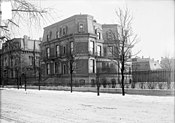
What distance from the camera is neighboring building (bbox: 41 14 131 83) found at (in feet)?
110

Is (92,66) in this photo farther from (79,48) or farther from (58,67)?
(58,67)

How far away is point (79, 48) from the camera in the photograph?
34.8 m

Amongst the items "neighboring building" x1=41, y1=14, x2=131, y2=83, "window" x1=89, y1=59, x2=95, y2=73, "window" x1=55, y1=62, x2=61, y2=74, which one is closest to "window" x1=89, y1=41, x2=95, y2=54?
"neighboring building" x1=41, y1=14, x2=131, y2=83

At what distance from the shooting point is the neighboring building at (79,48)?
3362 cm

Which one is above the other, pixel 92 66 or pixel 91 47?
pixel 91 47

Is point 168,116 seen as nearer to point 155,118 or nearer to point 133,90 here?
point 155,118

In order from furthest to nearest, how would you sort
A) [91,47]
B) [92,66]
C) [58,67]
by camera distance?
[58,67]
[91,47]
[92,66]

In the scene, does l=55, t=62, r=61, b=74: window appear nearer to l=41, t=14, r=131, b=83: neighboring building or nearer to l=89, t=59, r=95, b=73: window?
l=41, t=14, r=131, b=83: neighboring building

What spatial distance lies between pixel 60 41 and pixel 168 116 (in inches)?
1220

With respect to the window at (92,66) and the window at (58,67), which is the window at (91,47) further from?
the window at (58,67)

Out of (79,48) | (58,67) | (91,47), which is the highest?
(91,47)

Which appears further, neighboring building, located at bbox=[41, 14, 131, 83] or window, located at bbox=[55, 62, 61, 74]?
window, located at bbox=[55, 62, 61, 74]

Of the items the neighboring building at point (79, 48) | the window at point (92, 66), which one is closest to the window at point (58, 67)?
the neighboring building at point (79, 48)

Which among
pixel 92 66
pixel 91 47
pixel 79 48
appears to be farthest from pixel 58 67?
pixel 91 47
